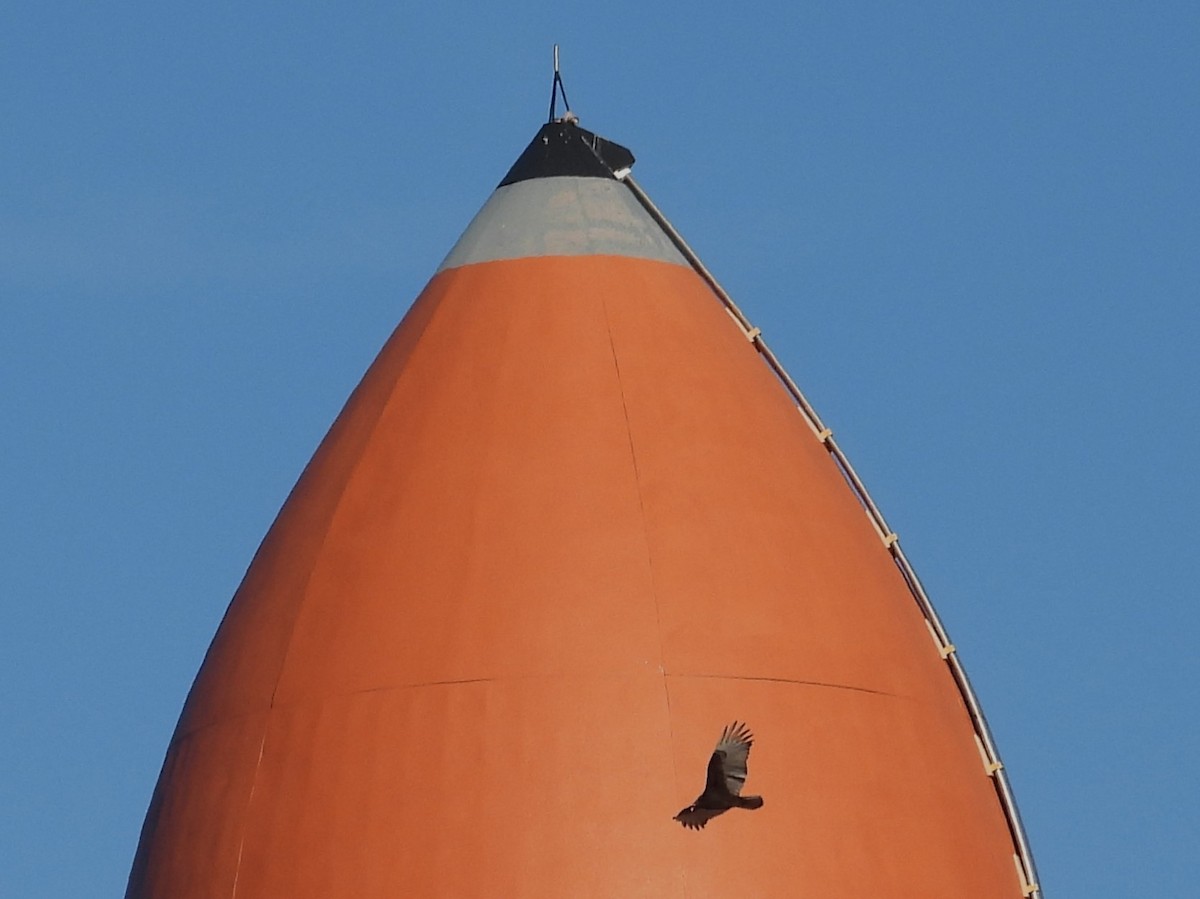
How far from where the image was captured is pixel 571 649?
20031 millimetres

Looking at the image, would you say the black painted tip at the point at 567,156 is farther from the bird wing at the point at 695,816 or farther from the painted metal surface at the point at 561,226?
the bird wing at the point at 695,816

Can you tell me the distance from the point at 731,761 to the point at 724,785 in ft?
0.54

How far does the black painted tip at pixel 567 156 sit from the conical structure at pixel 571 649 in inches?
21.8

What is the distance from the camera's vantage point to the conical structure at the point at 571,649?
19.6m

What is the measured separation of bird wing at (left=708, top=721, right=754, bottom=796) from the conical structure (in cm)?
37

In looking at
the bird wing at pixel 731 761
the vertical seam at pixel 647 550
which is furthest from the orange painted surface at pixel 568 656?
the bird wing at pixel 731 761

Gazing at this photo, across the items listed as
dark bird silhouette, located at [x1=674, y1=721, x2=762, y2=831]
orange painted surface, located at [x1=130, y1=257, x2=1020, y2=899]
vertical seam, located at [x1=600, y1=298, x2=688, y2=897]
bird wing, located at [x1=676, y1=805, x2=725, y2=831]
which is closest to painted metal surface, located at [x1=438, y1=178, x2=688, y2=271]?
orange painted surface, located at [x1=130, y1=257, x2=1020, y2=899]

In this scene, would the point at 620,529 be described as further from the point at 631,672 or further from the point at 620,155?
the point at 620,155

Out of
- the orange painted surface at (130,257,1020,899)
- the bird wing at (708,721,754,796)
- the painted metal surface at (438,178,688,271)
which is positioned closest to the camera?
the bird wing at (708,721,754,796)

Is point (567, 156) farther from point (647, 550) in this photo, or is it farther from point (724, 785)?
point (724, 785)

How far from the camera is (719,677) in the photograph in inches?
790

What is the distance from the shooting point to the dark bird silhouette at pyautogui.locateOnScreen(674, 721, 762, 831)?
1911cm

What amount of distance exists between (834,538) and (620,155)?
12.8 feet

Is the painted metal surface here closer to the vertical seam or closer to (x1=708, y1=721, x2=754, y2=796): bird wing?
the vertical seam
